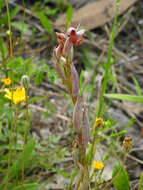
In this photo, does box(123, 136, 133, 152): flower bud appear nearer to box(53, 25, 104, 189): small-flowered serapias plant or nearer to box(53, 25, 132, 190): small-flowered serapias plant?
box(53, 25, 132, 190): small-flowered serapias plant

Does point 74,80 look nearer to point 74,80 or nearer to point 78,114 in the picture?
point 74,80

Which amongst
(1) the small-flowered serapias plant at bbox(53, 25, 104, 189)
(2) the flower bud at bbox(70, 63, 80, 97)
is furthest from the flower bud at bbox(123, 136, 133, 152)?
(2) the flower bud at bbox(70, 63, 80, 97)

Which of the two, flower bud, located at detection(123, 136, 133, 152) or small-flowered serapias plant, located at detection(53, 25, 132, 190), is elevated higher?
small-flowered serapias plant, located at detection(53, 25, 132, 190)

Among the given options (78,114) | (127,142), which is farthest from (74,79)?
(127,142)

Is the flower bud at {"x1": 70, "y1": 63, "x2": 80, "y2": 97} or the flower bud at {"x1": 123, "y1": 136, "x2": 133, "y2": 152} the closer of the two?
the flower bud at {"x1": 70, "y1": 63, "x2": 80, "y2": 97}

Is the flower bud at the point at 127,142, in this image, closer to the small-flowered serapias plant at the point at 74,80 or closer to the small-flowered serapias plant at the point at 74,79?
the small-flowered serapias plant at the point at 74,80

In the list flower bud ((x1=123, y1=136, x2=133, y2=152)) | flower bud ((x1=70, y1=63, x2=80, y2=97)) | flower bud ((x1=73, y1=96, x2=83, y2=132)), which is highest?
flower bud ((x1=70, y1=63, x2=80, y2=97))

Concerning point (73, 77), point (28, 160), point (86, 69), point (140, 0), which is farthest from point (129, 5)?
point (73, 77)

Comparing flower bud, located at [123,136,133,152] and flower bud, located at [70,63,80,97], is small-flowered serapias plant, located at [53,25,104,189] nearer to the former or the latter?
flower bud, located at [70,63,80,97]

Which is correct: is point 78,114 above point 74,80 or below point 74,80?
below

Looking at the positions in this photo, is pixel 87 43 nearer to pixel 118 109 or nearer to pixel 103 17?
pixel 103 17

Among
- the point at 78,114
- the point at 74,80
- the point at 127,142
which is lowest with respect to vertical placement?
the point at 127,142
